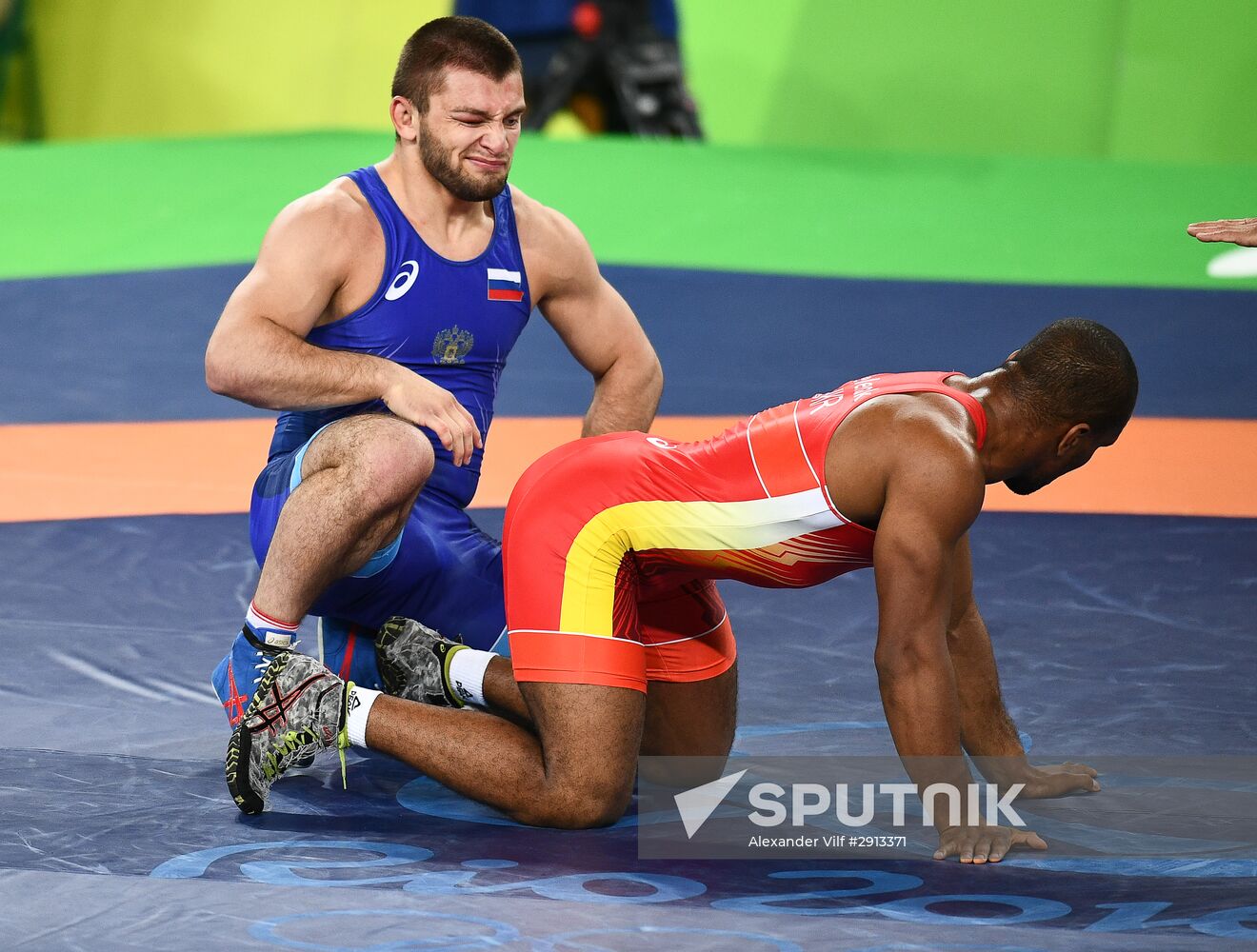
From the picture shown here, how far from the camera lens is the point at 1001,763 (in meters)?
3.74

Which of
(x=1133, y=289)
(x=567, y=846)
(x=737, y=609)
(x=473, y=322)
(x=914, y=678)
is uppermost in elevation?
(x=1133, y=289)

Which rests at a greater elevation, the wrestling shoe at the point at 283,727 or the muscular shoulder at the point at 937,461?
the muscular shoulder at the point at 937,461

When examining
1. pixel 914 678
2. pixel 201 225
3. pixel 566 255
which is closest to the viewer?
pixel 914 678

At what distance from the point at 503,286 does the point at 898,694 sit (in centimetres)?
158

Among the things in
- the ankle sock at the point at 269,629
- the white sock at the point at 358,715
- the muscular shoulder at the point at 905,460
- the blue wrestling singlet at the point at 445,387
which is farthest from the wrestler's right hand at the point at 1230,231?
the ankle sock at the point at 269,629

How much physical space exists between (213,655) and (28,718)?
0.59 meters

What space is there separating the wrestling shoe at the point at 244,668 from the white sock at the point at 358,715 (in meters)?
0.19

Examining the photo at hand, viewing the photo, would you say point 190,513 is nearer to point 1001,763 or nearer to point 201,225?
point 1001,763

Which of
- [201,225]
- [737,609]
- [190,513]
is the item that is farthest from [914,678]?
[201,225]

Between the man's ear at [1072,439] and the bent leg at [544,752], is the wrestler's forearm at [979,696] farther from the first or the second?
the bent leg at [544,752]

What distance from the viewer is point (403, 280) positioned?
13.9 ft

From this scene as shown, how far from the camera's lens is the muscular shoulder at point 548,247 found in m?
4.49

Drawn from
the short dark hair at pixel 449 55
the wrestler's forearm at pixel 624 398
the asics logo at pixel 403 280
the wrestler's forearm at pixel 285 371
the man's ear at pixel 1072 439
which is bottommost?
the man's ear at pixel 1072 439

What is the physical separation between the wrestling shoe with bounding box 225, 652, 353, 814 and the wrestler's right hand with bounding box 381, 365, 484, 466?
567 mm
